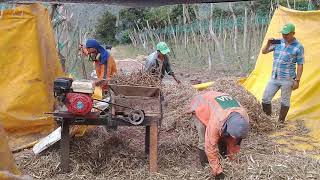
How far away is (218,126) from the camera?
453cm

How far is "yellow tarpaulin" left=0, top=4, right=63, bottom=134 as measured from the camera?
624 cm

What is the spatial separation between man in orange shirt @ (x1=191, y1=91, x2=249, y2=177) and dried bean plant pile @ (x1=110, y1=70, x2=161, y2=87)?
81cm

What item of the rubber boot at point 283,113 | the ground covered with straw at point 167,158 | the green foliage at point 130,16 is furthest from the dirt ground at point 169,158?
the green foliage at point 130,16

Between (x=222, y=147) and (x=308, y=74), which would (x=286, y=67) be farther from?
(x=222, y=147)

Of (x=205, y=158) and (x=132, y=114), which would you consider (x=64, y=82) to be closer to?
(x=132, y=114)

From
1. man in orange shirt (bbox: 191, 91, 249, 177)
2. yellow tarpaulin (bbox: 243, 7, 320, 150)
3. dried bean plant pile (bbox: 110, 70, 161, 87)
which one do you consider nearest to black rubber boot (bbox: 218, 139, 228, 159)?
man in orange shirt (bbox: 191, 91, 249, 177)

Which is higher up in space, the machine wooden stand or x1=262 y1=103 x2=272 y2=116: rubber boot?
the machine wooden stand

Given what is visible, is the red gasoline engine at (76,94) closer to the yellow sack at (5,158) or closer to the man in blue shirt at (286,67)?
the yellow sack at (5,158)

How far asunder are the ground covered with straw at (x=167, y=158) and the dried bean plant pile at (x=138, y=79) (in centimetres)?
67

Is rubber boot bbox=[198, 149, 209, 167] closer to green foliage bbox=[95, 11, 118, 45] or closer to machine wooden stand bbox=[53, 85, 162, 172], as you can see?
machine wooden stand bbox=[53, 85, 162, 172]

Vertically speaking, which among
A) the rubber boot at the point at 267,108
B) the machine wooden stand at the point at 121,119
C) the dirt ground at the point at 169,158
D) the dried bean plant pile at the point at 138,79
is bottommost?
the dirt ground at the point at 169,158

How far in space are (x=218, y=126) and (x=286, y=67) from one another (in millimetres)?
2696

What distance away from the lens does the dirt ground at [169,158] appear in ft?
15.3

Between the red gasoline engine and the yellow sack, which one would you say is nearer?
the yellow sack
